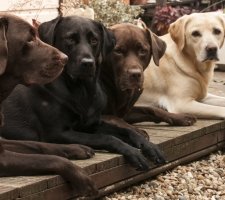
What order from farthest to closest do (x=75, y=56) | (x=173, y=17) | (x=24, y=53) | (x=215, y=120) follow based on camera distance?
(x=173, y=17) → (x=215, y=120) → (x=75, y=56) → (x=24, y=53)

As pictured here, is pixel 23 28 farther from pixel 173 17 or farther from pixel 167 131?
pixel 173 17

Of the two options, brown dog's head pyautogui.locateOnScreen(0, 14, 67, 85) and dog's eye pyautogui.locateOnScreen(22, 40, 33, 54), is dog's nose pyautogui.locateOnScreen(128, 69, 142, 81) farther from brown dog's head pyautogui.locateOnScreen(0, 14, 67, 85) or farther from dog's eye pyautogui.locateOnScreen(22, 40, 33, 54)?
dog's eye pyautogui.locateOnScreen(22, 40, 33, 54)

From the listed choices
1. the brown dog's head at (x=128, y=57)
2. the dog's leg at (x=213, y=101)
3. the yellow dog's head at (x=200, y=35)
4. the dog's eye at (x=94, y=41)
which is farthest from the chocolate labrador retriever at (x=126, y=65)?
the dog's leg at (x=213, y=101)

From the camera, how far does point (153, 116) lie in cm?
628

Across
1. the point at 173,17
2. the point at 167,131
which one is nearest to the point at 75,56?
the point at 167,131

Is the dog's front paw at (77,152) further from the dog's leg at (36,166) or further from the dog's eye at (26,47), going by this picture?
the dog's eye at (26,47)

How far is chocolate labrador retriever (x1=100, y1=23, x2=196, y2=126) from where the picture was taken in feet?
18.7

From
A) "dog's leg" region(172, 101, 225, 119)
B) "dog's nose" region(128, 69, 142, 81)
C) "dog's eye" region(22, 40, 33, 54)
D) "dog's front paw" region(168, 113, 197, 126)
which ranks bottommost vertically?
"dog's leg" region(172, 101, 225, 119)

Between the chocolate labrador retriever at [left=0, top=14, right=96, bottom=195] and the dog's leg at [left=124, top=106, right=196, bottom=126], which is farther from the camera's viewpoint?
the dog's leg at [left=124, top=106, right=196, bottom=126]

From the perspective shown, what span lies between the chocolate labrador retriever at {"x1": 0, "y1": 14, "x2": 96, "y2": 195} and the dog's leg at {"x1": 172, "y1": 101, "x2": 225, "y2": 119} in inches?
83.6

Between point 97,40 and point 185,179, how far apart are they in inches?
52.1

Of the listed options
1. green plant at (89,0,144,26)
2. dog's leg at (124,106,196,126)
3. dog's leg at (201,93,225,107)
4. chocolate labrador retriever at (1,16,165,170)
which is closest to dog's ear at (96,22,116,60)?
chocolate labrador retriever at (1,16,165,170)

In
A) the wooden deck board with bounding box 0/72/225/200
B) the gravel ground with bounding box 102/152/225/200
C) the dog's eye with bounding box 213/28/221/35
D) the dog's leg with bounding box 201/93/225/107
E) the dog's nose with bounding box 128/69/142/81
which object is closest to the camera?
the wooden deck board with bounding box 0/72/225/200

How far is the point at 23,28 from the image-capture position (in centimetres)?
461
